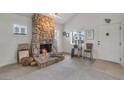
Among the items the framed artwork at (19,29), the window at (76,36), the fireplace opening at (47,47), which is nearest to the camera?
the framed artwork at (19,29)

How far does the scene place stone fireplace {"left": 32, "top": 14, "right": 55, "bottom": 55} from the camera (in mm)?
5527

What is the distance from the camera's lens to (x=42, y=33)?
5930mm

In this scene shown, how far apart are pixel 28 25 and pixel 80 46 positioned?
3437 millimetres

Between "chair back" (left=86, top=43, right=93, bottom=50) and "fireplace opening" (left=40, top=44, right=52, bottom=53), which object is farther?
"fireplace opening" (left=40, top=44, right=52, bottom=53)

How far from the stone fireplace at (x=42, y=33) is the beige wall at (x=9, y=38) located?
56 centimetres

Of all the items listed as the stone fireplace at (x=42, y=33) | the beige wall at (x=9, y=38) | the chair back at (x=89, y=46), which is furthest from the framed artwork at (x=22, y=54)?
the chair back at (x=89, y=46)

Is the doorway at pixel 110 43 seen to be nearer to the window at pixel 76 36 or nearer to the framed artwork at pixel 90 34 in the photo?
the framed artwork at pixel 90 34

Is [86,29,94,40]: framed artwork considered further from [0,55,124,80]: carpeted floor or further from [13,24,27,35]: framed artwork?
[13,24,27,35]: framed artwork

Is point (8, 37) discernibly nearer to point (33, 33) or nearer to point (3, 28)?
point (3, 28)

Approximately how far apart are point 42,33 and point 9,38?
1807mm

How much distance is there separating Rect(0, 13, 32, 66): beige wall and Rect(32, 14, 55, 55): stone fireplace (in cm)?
56

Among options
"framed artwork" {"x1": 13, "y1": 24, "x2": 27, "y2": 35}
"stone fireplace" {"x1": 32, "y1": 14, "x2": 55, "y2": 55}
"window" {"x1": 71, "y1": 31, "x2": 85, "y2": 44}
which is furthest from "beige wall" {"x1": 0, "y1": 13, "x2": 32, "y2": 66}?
"window" {"x1": 71, "y1": 31, "x2": 85, "y2": 44}

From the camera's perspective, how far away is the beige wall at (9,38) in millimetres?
4359
